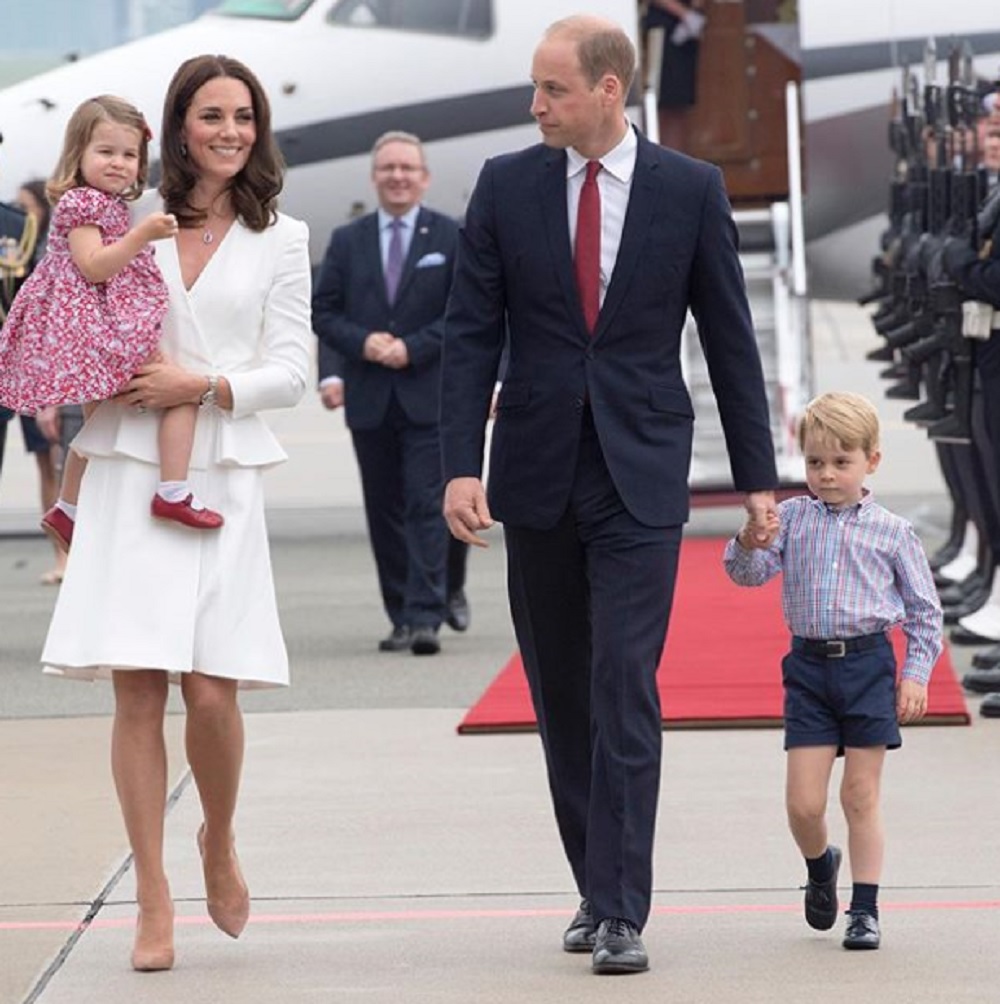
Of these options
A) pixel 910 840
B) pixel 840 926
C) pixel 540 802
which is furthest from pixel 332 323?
pixel 840 926

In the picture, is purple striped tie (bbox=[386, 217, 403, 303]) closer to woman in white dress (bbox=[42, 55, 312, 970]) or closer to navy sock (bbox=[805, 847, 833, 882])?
woman in white dress (bbox=[42, 55, 312, 970])

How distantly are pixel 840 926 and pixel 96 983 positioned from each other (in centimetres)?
149

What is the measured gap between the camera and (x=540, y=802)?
24.5ft

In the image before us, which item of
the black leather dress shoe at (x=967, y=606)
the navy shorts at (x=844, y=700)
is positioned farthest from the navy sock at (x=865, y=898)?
the black leather dress shoe at (x=967, y=606)

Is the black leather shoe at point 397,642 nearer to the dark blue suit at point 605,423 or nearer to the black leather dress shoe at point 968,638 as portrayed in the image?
the black leather dress shoe at point 968,638

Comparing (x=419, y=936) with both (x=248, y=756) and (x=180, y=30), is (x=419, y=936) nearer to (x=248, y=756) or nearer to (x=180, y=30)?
(x=248, y=756)

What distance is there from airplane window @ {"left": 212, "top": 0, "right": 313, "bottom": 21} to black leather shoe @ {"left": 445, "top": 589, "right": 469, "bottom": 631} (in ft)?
16.6

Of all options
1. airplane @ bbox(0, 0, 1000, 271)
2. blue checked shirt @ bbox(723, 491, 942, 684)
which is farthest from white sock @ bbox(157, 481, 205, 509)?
airplane @ bbox(0, 0, 1000, 271)

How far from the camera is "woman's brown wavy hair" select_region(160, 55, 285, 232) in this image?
18.9 ft

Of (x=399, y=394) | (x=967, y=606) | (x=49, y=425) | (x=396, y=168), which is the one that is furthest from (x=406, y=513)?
(x=49, y=425)

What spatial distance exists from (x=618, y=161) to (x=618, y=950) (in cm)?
150

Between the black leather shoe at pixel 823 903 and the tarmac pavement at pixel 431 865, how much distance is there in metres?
0.05

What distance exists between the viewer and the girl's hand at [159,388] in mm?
5633

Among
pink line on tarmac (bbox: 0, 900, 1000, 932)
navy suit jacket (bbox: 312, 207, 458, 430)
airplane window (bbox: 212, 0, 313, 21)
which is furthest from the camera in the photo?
airplane window (bbox: 212, 0, 313, 21)
